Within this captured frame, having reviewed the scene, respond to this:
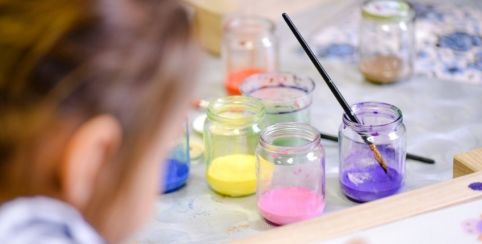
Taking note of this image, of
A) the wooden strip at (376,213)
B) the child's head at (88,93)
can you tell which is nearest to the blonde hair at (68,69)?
the child's head at (88,93)

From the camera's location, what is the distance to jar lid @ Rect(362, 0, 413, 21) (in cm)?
116

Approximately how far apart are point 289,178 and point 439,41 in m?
0.51

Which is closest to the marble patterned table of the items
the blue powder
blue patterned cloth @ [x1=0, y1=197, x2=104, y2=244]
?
the blue powder

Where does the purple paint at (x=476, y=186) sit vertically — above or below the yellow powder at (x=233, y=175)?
above

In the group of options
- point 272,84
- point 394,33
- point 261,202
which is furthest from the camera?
point 394,33

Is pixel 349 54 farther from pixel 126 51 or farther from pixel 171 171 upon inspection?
pixel 126 51

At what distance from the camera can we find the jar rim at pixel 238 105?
0.94m

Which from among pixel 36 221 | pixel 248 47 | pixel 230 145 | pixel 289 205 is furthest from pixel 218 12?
pixel 36 221

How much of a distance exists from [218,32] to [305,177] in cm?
45

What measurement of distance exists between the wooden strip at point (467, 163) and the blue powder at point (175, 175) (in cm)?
30

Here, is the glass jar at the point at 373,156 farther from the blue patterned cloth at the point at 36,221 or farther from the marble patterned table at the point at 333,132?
the blue patterned cloth at the point at 36,221

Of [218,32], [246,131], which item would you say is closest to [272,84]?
[246,131]

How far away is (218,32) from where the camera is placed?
4.18 feet

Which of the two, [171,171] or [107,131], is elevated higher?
[107,131]
